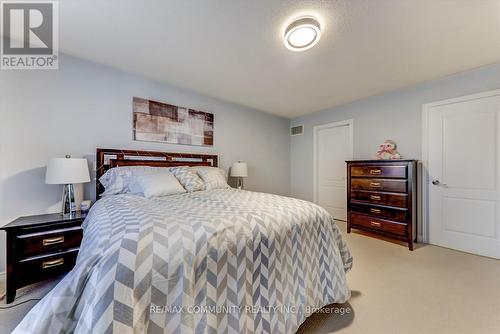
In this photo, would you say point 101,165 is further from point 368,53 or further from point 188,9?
point 368,53

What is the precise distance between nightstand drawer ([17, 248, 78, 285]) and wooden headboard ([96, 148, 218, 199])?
73cm

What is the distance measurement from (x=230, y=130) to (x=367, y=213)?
8.72ft

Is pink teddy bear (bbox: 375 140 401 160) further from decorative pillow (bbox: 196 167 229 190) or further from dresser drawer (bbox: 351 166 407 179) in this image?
decorative pillow (bbox: 196 167 229 190)

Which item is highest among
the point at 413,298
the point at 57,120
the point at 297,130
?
the point at 297,130

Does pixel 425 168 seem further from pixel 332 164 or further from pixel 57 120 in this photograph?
pixel 57 120

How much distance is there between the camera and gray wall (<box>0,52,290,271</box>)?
196cm

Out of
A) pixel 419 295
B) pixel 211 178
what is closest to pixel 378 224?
pixel 419 295

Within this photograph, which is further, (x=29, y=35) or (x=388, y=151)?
(x=388, y=151)

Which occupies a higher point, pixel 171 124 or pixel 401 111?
pixel 401 111

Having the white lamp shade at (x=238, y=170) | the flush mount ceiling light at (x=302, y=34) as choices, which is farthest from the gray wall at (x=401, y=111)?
the flush mount ceiling light at (x=302, y=34)

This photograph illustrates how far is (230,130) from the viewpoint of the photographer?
12.3 ft

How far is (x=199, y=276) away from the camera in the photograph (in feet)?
3.08

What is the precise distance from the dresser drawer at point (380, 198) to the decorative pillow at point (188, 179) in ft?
7.90

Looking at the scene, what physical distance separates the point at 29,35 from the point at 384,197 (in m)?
4.52
